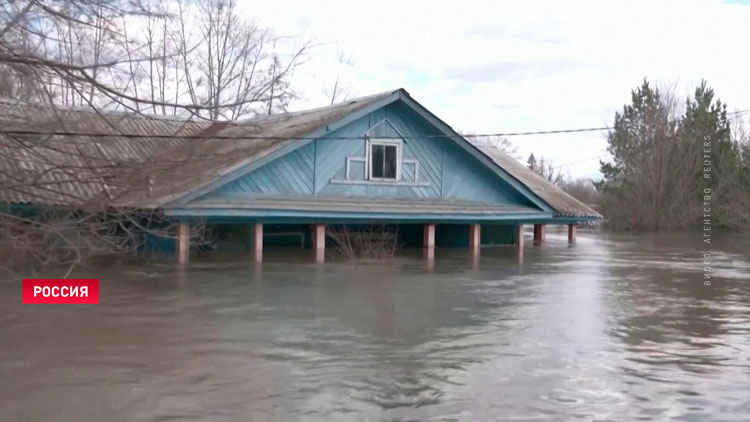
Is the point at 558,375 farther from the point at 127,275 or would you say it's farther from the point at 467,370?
the point at 127,275

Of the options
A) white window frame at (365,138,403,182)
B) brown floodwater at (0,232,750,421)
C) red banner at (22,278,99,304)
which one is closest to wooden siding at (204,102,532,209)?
white window frame at (365,138,403,182)

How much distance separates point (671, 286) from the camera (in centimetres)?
1781

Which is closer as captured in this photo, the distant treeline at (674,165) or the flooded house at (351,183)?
the flooded house at (351,183)

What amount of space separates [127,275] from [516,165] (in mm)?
20251

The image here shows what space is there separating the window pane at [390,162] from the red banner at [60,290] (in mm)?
9189

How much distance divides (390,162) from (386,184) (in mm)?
691

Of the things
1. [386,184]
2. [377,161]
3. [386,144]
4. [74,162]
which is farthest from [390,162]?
[74,162]

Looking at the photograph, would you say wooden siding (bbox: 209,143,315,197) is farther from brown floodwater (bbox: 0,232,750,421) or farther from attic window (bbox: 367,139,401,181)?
brown floodwater (bbox: 0,232,750,421)

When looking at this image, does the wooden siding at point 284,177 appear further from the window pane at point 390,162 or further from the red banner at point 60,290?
the red banner at point 60,290

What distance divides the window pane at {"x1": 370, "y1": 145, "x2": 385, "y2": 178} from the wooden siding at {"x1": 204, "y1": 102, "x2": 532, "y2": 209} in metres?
0.30

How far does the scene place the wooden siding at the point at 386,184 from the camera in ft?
67.8

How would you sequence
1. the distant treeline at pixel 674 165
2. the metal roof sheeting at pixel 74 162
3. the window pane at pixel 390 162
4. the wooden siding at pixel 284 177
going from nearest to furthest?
the metal roof sheeting at pixel 74 162 < the wooden siding at pixel 284 177 < the window pane at pixel 390 162 < the distant treeline at pixel 674 165

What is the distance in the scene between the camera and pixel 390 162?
2252 cm

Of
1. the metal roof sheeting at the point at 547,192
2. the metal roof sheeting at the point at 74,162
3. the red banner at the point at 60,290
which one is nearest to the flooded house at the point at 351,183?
the metal roof sheeting at the point at 547,192
